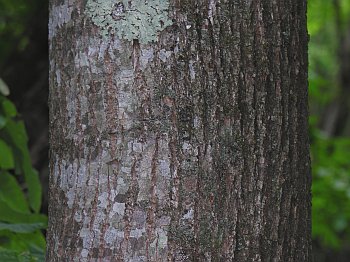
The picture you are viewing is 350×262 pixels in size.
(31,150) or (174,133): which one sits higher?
(174,133)

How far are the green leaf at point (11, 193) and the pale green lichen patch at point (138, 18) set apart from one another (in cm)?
105

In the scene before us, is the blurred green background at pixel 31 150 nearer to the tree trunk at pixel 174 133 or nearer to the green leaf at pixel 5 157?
the green leaf at pixel 5 157

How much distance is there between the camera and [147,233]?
1137 millimetres

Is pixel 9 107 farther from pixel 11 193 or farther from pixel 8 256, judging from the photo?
pixel 8 256

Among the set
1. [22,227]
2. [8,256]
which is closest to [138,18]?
[8,256]

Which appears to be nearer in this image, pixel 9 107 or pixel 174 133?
pixel 174 133

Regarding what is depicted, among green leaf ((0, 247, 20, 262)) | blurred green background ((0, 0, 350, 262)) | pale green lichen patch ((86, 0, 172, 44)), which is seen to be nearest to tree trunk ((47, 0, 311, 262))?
pale green lichen patch ((86, 0, 172, 44))

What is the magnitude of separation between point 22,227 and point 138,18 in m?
0.85

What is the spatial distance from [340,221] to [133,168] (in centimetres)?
418

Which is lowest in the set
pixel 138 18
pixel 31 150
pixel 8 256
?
pixel 8 256

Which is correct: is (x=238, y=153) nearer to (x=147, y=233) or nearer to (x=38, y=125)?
(x=147, y=233)

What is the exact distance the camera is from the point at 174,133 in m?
1.14

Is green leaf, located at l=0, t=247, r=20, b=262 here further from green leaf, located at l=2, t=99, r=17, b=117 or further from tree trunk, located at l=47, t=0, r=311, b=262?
green leaf, located at l=2, t=99, r=17, b=117

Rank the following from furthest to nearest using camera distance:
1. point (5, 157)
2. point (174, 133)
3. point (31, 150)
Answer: point (31, 150), point (5, 157), point (174, 133)
